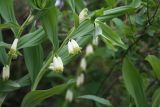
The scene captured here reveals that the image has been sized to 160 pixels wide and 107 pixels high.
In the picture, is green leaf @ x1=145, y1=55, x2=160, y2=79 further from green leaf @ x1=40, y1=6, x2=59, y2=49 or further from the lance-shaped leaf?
green leaf @ x1=40, y1=6, x2=59, y2=49

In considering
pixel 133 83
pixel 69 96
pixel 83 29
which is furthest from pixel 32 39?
pixel 69 96

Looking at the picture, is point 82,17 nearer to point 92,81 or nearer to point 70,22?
point 70,22

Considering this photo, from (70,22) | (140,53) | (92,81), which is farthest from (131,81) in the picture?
(92,81)

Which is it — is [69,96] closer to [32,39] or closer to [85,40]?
[85,40]

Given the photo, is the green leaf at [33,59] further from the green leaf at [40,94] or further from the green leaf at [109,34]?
the green leaf at [109,34]

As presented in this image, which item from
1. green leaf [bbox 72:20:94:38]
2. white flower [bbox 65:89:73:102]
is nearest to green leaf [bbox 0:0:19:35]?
green leaf [bbox 72:20:94:38]

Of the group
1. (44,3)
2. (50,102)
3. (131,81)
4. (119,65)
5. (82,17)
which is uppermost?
(44,3)
